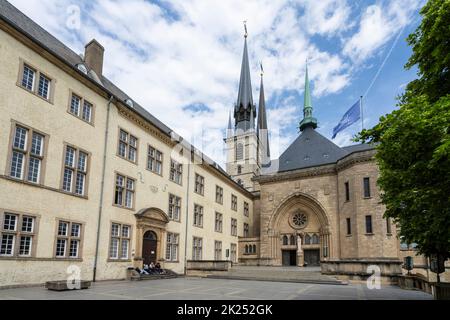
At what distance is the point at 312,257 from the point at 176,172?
1965cm

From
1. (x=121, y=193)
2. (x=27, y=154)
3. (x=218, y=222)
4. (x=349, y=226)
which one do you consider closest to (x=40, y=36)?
(x=27, y=154)

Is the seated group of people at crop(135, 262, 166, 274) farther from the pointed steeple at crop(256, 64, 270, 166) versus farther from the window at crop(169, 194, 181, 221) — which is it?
the pointed steeple at crop(256, 64, 270, 166)

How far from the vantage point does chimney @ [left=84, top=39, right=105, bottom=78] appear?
22.8 meters

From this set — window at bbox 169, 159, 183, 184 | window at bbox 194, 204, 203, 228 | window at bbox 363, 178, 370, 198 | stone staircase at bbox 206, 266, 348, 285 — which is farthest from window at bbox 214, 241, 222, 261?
window at bbox 363, 178, 370, 198

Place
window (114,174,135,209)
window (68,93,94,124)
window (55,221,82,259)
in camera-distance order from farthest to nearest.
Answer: window (114,174,135,209), window (68,93,94,124), window (55,221,82,259)

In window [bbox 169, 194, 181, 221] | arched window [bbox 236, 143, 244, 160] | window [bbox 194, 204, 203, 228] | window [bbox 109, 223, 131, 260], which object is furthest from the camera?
arched window [bbox 236, 143, 244, 160]

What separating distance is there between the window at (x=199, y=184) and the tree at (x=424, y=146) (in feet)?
66.4

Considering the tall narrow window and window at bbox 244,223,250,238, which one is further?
the tall narrow window

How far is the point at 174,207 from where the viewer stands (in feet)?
87.9

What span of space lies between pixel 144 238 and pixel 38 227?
326 inches

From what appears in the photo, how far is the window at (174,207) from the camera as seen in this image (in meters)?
26.3

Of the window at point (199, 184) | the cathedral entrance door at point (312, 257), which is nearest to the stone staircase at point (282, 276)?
the window at point (199, 184)

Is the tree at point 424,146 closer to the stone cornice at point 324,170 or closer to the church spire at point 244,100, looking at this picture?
the stone cornice at point 324,170

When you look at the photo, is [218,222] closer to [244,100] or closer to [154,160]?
[154,160]
